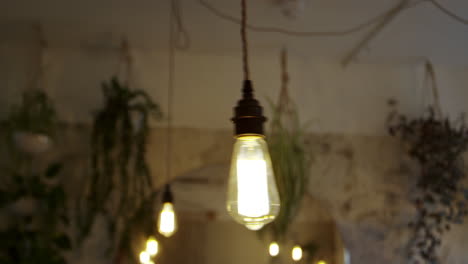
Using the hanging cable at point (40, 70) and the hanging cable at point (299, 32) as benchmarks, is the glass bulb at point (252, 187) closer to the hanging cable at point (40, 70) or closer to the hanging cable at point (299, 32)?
the hanging cable at point (299, 32)

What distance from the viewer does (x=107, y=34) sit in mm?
2650

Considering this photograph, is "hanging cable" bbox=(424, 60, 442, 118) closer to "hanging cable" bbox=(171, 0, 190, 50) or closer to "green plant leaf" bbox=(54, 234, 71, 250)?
"hanging cable" bbox=(171, 0, 190, 50)

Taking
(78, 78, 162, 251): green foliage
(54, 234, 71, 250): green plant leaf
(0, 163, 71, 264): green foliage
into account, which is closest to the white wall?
(78, 78, 162, 251): green foliage

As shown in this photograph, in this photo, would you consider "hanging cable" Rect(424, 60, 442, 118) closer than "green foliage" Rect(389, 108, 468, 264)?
No

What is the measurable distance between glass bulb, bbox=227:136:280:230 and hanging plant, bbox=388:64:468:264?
6.78 feet

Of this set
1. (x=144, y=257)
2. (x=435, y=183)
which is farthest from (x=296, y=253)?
(x=435, y=183)

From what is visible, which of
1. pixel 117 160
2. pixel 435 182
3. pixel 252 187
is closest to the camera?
pixel 252 187

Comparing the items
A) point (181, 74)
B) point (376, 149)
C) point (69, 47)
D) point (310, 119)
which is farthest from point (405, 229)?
point (69, 47)

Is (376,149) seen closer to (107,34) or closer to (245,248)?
(245,248)

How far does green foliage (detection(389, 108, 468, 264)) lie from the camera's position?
2.67 m

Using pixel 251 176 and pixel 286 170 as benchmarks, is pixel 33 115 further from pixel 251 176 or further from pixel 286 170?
pixel 251 176

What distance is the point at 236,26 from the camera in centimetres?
252

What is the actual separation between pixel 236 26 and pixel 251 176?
1722 mm

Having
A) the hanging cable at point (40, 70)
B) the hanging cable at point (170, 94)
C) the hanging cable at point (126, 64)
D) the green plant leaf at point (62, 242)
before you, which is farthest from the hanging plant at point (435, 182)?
the hanging cable at point (40, 70)
